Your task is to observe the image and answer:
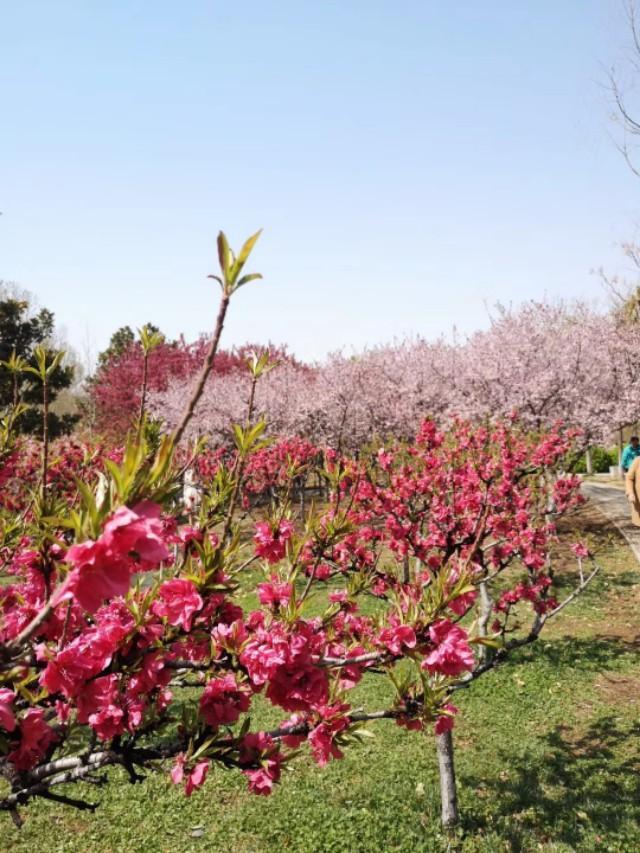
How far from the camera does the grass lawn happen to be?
5.35m

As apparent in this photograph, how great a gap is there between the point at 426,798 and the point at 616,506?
54.4 feet

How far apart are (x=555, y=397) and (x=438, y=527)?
1387 cm

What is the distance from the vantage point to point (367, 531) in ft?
20.4

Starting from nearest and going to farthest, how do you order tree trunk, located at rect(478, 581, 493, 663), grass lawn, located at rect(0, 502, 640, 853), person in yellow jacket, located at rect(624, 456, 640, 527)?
1. grass lawn, located at rect(0, 502, 640, 853)
2. tree trunk, located at rect(478, 581, 493, 663)
3. person in yellow jacket, located at rect(624, 456, 640, 527)

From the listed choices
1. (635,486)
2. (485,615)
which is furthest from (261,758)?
(635,486)

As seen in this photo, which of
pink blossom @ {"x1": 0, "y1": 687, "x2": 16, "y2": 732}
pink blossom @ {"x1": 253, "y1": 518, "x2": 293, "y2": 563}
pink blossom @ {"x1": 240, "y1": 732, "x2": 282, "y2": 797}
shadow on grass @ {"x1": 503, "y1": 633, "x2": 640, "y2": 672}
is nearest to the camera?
pink blossom @ {"x1": 0, "y1": 687, "x2": 16, "y2": 732}

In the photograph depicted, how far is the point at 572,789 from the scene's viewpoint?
6.09 metres

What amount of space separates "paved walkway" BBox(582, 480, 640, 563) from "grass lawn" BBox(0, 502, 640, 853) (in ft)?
27.3

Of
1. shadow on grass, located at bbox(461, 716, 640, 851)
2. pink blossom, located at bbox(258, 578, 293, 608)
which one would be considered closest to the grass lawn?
shadow on grass, located at bbox(461, 716, 640, 851)

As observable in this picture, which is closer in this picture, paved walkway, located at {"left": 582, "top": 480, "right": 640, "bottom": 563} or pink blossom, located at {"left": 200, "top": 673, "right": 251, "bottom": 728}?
pink blossom, located at {"left": 200, "top": 673, "right": 251, "bottom": 728}

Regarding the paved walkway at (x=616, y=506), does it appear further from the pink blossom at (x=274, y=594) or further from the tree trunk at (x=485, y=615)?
the pink blossom at (x=274, y=594)

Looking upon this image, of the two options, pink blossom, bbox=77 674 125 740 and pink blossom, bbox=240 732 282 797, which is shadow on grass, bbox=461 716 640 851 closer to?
pink blossom, bbox=240 732 282 797

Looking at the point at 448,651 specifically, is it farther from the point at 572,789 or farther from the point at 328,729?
the point at 572,789

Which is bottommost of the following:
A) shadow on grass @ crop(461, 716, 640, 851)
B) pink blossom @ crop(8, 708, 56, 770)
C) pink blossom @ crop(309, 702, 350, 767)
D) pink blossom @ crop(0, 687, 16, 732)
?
shadow on grass @ crop(461, 716, 640, 851)
